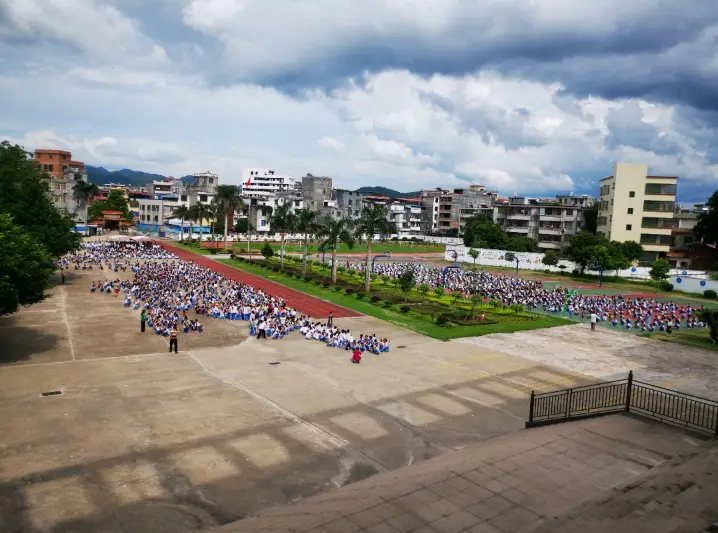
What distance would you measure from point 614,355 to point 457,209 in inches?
4659

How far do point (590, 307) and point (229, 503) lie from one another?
121 feet

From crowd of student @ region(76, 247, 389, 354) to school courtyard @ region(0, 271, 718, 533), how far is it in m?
0.92

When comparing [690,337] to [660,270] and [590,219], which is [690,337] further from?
[590,219]

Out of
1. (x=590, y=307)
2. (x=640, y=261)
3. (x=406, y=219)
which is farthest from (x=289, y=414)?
(x=406, y=219)

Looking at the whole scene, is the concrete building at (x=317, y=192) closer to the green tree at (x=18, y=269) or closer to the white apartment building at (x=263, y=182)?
the white apartment building at (x=263, y=182)

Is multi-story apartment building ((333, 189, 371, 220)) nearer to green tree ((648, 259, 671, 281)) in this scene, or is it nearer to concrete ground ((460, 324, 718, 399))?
green tree ((648, 259, 671, 281))

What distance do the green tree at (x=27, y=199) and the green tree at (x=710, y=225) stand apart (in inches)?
3381

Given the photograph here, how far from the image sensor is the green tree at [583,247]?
2708 inches

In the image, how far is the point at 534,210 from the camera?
10125 centimetres

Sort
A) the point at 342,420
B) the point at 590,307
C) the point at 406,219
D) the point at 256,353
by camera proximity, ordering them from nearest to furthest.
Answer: the point at 342,420, the point at 256,353, the point at 590,307, the point at 406,219

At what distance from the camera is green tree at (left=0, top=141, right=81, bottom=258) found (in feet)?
104

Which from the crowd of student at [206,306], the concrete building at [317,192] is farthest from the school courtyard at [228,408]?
the concrete building at [317,192]

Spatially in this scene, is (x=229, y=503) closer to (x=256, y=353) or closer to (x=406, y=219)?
(x=256, y=353)

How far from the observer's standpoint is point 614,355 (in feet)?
94.0
